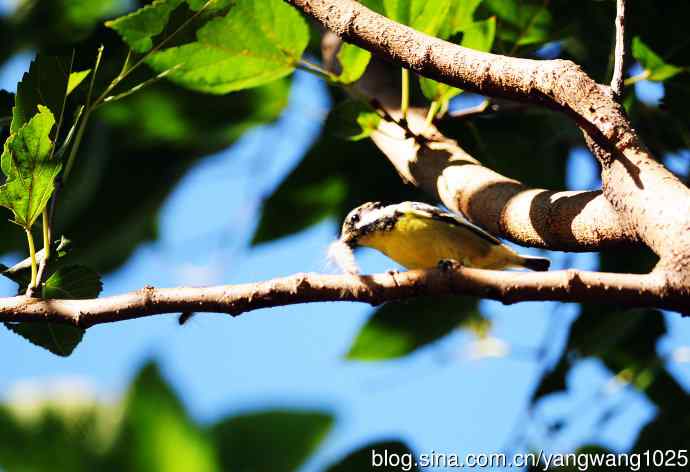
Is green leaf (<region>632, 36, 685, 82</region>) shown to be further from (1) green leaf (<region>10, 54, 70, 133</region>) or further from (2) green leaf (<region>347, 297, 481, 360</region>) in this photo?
(1) green leaf (<region>10, 54, 70, 133</region>)

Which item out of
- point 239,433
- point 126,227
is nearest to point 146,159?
point 126,227

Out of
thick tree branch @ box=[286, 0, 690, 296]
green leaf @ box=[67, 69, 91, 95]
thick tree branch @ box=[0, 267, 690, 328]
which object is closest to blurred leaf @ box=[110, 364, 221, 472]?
thick tree branch @ box=[0, 267, 690, 328]

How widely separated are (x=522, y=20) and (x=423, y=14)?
1.65 feet

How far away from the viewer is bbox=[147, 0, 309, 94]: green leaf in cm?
187

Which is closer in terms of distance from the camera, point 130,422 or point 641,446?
point 130,422

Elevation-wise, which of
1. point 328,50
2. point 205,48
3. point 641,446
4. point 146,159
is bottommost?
point 641,446

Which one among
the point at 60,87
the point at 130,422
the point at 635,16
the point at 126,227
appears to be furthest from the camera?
the point at 126,227

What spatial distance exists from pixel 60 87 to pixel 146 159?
1291 mm

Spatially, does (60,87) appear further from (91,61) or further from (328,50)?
(328,50)

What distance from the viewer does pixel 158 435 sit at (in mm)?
862

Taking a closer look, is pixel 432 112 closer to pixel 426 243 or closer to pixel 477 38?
pixel 477 38

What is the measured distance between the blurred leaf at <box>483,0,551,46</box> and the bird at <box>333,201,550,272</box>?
0.46 m

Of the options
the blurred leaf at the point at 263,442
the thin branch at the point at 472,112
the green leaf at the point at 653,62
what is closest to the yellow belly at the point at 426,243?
the thin branch at the point at 472,112

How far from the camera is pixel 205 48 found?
6.34 feet
